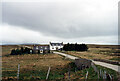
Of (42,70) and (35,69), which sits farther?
(35,69)

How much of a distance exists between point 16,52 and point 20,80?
4728cm

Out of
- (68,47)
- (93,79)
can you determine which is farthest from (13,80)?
(68,47)

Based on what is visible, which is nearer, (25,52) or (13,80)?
(13,80)

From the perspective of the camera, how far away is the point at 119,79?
12586 millimetres

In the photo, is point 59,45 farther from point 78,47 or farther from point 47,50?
point 47,50

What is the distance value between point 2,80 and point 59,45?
68015 mm

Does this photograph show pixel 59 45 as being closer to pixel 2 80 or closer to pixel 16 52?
pixel 16 52

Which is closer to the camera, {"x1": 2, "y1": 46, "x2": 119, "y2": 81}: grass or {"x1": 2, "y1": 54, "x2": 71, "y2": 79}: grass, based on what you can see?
{"x1": 2, "y1": 46, "x2": 119, "y2": 81}: grass

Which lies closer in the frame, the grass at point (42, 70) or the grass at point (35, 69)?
the grass at point (42, 70)

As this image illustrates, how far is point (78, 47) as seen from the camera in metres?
75.4

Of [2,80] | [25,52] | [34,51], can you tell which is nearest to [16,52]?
[25,52]

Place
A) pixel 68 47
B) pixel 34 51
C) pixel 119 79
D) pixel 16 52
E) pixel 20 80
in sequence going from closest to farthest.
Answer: pixel 119 79
pixel 20 80
pixel 16 52
pixel 34 51
pixel 68 47

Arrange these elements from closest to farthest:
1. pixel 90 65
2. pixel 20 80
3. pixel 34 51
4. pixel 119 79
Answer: pixel 119 79, pixel 20 80, pixel 90 65, pixel 34 51

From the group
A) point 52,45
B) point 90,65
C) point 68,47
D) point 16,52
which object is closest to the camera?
point 90,65
